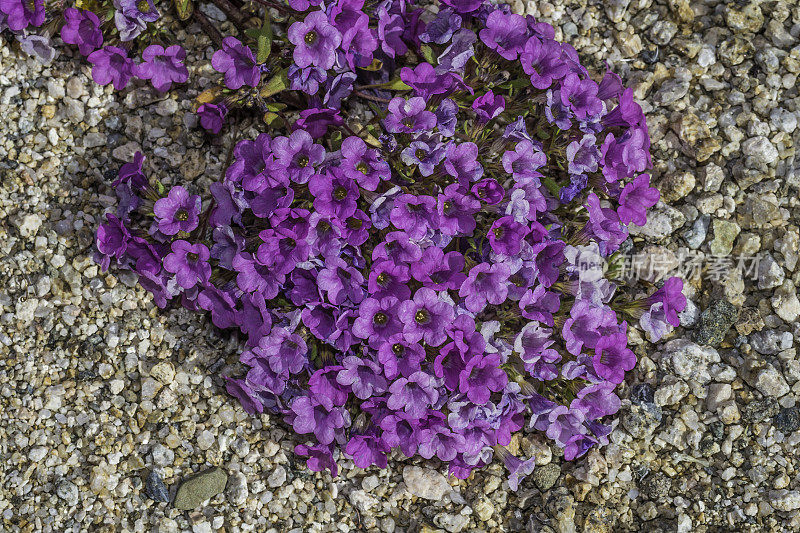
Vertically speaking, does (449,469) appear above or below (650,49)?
below

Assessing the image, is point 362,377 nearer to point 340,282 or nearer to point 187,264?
point 340,282

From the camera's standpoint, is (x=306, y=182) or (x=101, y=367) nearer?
(x=306, y=182)

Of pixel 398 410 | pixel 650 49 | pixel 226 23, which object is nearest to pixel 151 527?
pixel 398 410

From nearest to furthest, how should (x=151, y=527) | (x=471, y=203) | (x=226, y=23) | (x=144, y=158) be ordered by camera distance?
(x=471, y=203) < (x=151, y=527) < (x=144, y=158) < (x=226, y=23)

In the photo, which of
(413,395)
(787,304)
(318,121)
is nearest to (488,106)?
(318,121)

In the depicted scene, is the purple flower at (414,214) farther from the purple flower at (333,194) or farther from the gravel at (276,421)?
the gravel at (276,421)

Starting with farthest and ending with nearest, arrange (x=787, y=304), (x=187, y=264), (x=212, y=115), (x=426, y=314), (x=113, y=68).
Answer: (x=113, y=68), (x=212, y=115), (x=787, y=304), (x=187, y=264), (x=426, y=314)

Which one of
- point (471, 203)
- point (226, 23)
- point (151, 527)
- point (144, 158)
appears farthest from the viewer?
point (226, 23)

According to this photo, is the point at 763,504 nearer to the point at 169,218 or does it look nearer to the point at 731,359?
the point at 731,359
